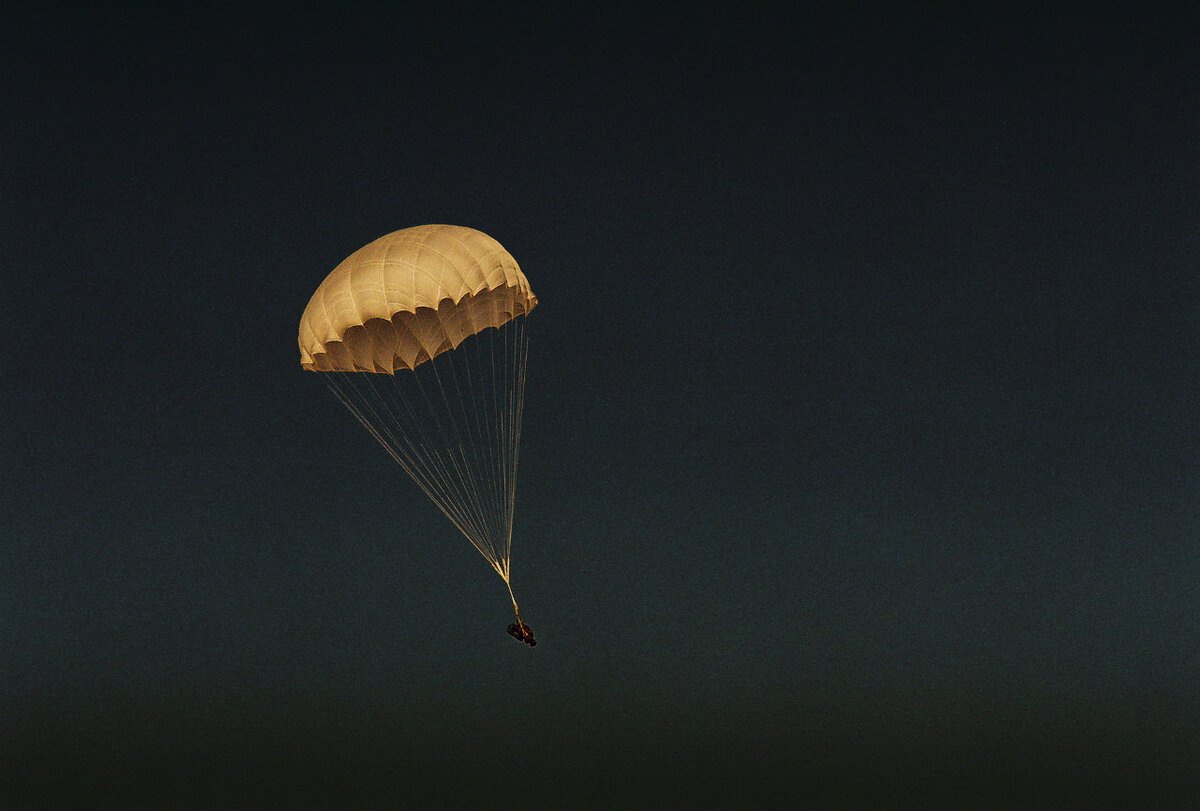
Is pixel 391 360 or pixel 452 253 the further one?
pixel 391 360

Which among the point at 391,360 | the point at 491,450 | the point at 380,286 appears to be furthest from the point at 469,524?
the point at 380,286

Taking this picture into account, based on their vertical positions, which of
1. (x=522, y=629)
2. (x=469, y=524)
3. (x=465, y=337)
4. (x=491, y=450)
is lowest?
(x=522, y=629)

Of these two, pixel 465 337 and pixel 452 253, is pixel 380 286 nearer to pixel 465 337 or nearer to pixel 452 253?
pixel 452 253

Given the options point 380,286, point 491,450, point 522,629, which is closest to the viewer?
point 380,286

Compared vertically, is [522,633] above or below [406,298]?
below

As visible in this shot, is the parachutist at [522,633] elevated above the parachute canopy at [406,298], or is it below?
below

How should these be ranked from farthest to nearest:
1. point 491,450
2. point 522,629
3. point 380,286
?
point 491,450
point 522,629
point 380,286

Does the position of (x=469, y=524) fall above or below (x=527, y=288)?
below

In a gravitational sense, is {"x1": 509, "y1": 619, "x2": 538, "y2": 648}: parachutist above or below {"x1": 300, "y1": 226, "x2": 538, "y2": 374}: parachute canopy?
below
